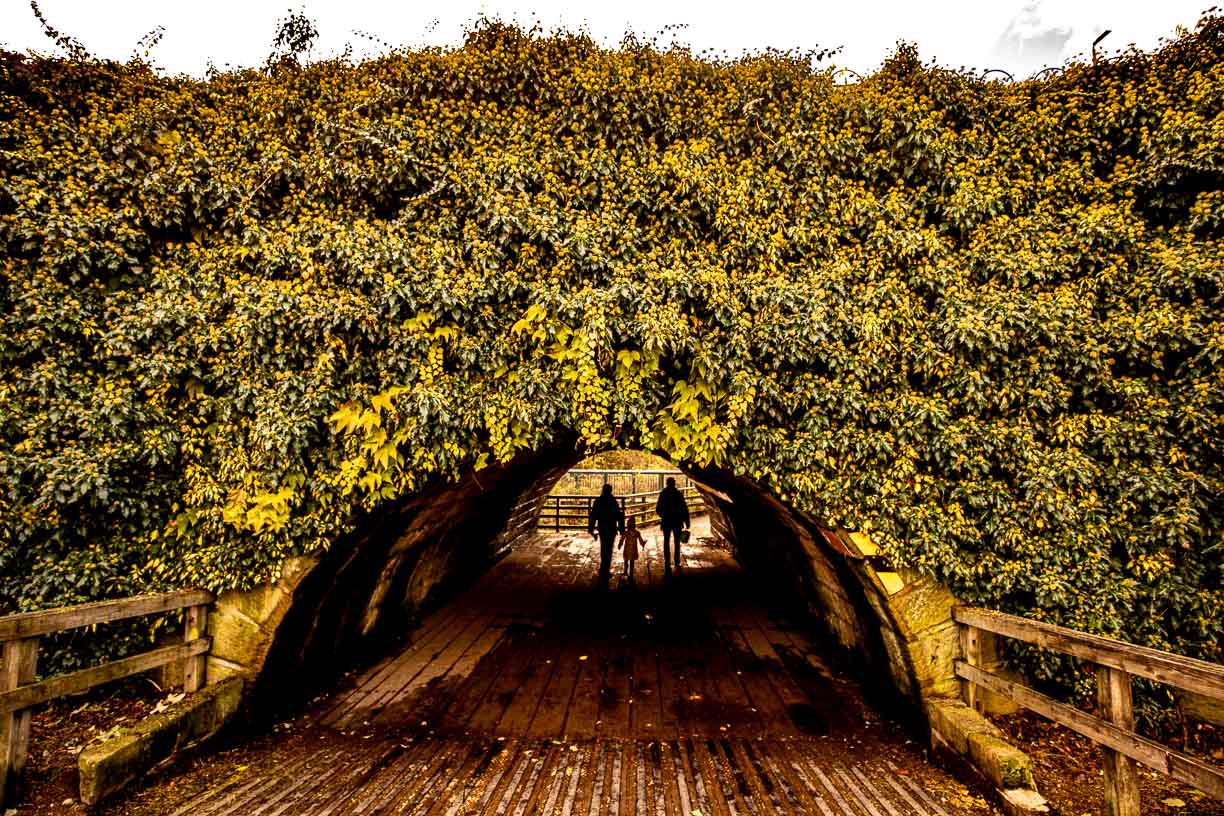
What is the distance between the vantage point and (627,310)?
559 centimetres

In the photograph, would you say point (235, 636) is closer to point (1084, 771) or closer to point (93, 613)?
point (93, 613)

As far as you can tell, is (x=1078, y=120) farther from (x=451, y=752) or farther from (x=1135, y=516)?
(x=451, y=752)

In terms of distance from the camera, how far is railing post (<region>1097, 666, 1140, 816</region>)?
12.1 ft

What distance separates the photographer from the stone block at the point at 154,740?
4078 mm

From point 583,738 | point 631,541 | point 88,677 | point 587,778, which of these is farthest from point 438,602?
point 587,778

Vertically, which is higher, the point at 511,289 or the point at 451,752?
the point at 511,289

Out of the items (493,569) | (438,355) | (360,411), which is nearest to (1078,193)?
(438,355)

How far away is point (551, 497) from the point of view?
19625mm

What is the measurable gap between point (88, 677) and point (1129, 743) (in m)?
7.08

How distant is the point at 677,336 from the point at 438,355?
2.25 metres

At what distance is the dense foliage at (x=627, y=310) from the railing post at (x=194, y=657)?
0.32m

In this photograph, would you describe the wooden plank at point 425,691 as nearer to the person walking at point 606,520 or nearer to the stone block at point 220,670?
the stone block at point 220,670

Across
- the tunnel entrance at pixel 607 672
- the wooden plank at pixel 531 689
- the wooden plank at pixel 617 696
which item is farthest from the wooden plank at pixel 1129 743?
the wooden plank at pixel 531 689

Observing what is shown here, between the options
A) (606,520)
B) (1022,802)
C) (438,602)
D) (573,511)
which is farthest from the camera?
(573,511)
